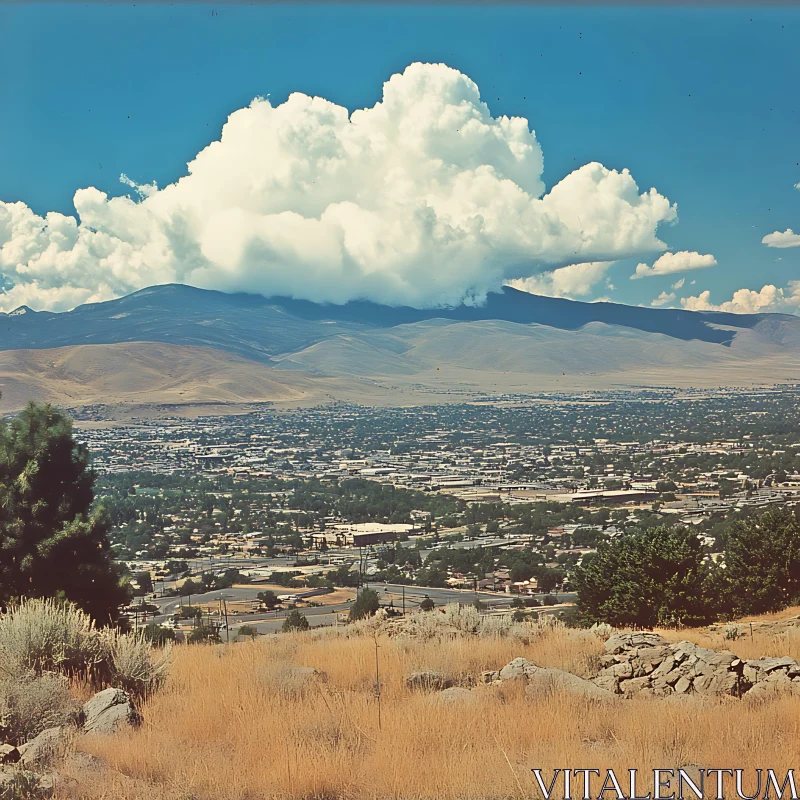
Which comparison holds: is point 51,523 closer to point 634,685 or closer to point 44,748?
point 44,748

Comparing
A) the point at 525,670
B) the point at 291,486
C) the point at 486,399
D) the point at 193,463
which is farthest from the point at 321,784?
the point at 486,399

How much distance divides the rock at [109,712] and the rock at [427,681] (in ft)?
8.40

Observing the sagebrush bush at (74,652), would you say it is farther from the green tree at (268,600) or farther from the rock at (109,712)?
the green tree at (268,600)

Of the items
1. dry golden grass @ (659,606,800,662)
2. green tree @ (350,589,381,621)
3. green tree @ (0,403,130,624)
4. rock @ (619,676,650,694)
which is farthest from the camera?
green tree @ (350,589,381,621)

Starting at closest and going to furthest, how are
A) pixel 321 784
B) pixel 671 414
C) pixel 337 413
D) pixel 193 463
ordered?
1. pixel 321 784
2. pixel 193 463
3. pixel 671 414
4. pixel 337 413

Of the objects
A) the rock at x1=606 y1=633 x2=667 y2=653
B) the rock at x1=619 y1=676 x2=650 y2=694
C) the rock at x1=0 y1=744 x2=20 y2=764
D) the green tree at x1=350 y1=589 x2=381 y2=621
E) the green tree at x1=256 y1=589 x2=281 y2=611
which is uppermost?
the rock at x1=0 y1=744 x2=20 y2=764

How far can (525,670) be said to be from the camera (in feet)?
25.0

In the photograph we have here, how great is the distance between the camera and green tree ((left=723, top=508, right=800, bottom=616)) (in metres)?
16.3

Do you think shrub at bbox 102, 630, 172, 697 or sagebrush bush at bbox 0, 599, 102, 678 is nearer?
sagebrush bush at bbox 0, 599, 102, 678

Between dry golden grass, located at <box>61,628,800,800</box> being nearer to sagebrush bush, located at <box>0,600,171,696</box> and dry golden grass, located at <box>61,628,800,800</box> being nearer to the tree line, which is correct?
sagebrush bush, located at <box>0,600,171,696</box>

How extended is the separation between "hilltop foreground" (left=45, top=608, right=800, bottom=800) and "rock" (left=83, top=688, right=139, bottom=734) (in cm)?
17

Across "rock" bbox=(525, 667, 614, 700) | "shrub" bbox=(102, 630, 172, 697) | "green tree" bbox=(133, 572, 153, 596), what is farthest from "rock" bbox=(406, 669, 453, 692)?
"green tree" bbox=(133, 572, 153, 596)

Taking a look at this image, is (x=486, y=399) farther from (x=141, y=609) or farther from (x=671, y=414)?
(x=141, y=609)

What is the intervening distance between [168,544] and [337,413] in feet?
355
